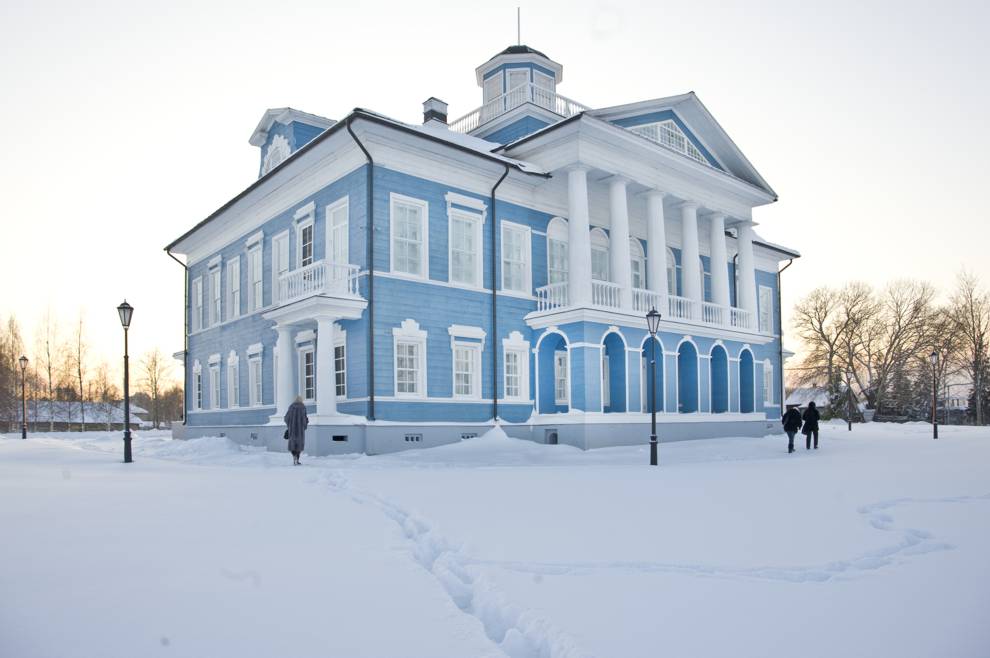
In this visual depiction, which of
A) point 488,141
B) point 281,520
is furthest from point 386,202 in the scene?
point 281,520

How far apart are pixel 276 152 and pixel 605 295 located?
1325cm

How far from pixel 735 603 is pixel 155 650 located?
366 cm

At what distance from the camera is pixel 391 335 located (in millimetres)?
20891

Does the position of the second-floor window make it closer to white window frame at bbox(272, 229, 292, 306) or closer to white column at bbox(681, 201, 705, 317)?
white window frame at bbox(272, 229, 292, 306)

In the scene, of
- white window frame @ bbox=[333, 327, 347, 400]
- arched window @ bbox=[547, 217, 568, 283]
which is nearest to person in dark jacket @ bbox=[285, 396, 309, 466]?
white window frame @ bbox=[333, 327, 347, 400]

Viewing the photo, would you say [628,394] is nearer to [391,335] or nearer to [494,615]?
[391,335]

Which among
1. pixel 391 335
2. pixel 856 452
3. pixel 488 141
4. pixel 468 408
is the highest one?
pixel 488 141

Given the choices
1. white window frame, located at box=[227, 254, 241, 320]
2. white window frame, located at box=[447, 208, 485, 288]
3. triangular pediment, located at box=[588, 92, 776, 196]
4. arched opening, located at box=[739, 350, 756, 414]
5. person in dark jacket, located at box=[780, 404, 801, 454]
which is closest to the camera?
person in dark jacket, located at box=[780, 404, 801, 454]

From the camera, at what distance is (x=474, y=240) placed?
23.3 metres

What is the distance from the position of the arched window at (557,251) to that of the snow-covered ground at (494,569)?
1366 centimetres

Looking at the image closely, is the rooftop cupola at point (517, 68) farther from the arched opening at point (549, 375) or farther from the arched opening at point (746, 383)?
the arched opening at point (746, 383)

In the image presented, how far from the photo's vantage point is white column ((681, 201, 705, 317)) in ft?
87.8

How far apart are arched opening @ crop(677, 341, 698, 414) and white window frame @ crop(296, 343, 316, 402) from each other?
495 inches

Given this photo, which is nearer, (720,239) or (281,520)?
(281,520)
